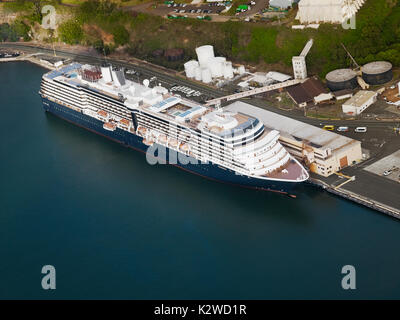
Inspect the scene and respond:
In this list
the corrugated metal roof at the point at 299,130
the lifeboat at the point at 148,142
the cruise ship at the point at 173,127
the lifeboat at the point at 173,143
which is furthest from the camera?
the lifeboat at the point at 148,142

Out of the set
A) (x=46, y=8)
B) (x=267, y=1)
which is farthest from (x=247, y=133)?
(x=46, y=8)

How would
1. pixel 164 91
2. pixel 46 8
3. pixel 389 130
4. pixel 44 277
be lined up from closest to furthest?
pixel 44 277 < pixel 389 130 < pixel 164 91 < pixel 46 8

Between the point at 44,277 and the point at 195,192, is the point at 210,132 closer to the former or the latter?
the point at 195,192

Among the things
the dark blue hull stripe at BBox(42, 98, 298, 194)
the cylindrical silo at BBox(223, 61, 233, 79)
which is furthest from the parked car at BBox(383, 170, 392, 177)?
the cylindrical silo at BBox(223, 61, 233, 79)

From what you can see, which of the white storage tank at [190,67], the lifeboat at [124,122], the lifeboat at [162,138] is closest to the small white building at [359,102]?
the lifeboat at [162,138]

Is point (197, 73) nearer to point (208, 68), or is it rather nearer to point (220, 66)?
point (208, 68)

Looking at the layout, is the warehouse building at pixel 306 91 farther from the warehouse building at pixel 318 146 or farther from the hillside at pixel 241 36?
the warehouse building at pixel 318 146

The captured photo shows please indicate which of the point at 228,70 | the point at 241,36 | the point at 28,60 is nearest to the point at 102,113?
the point at 228,70

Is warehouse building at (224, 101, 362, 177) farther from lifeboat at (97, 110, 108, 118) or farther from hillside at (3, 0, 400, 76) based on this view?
lifeboat at (97, 110, 108, 118)
